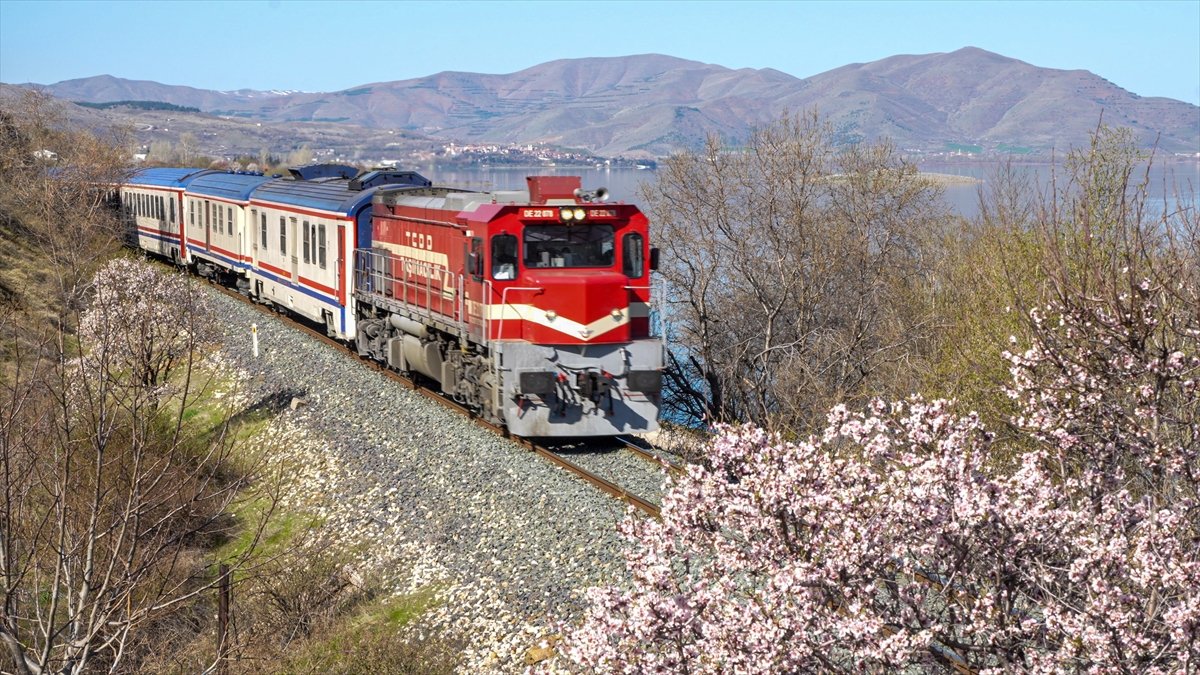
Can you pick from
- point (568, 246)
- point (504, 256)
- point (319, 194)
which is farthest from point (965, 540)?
point (319, 194)

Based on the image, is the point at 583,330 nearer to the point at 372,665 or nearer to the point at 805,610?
the point at 372,665

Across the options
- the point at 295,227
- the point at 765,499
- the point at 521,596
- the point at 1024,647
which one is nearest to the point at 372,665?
the point at 521,596

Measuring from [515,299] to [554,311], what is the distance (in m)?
0.58

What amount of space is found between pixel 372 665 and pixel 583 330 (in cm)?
638

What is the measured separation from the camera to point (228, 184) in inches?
1325

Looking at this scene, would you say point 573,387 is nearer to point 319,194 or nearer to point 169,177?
point 319,194

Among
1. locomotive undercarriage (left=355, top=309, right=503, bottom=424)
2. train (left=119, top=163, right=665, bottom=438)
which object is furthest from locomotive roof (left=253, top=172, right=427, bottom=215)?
locomotive undercarriage (left=355, top=309, right=503, bottom=424)

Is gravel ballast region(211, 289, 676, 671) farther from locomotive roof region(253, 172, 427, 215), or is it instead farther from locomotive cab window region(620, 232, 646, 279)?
locomotive roof region(253, 172, 427, 215)

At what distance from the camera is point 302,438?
61.5ft

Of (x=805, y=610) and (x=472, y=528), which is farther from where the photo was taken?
(x=472, y=528)

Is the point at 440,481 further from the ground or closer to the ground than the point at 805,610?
closer to the ground

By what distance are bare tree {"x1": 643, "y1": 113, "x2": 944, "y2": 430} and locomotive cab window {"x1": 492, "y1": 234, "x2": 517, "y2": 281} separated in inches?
482

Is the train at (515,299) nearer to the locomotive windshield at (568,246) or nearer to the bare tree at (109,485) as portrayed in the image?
the locomotive windshield at (568,246)

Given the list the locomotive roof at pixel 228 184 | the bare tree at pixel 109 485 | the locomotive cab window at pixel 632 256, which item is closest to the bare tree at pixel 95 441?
the bare tree at pixel 109 485
